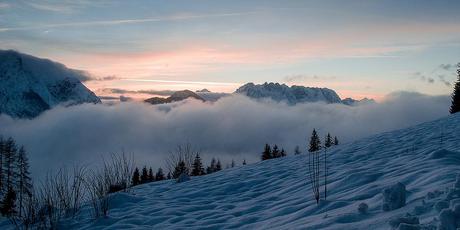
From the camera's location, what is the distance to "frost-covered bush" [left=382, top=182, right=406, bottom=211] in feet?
14.3

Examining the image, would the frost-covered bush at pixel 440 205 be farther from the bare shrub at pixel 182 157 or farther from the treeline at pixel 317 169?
the bare shrub at pixel 182 157

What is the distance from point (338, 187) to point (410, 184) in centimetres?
135

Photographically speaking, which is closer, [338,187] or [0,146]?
[338,187]

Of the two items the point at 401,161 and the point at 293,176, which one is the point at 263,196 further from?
the point at 401,161

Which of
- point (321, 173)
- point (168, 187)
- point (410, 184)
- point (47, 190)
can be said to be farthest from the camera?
point (168, 187)

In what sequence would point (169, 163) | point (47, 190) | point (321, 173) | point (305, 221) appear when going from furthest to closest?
point (169, 163) < point (321, 173) < point (47, 190) < point (305, 221)

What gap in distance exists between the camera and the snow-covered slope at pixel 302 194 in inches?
183

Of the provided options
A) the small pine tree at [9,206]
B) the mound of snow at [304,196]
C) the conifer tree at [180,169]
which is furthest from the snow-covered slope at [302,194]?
the small pine tree at [9,206]

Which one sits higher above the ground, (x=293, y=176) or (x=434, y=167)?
(x=434, y=167)

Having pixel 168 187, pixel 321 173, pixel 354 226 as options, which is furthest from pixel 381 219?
pixel 168 187

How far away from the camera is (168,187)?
10.6 m

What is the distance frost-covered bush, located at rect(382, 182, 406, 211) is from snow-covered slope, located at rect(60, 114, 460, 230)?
75mm

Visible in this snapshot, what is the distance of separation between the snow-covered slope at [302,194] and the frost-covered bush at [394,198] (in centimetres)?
8

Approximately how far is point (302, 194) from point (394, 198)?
106 inches
